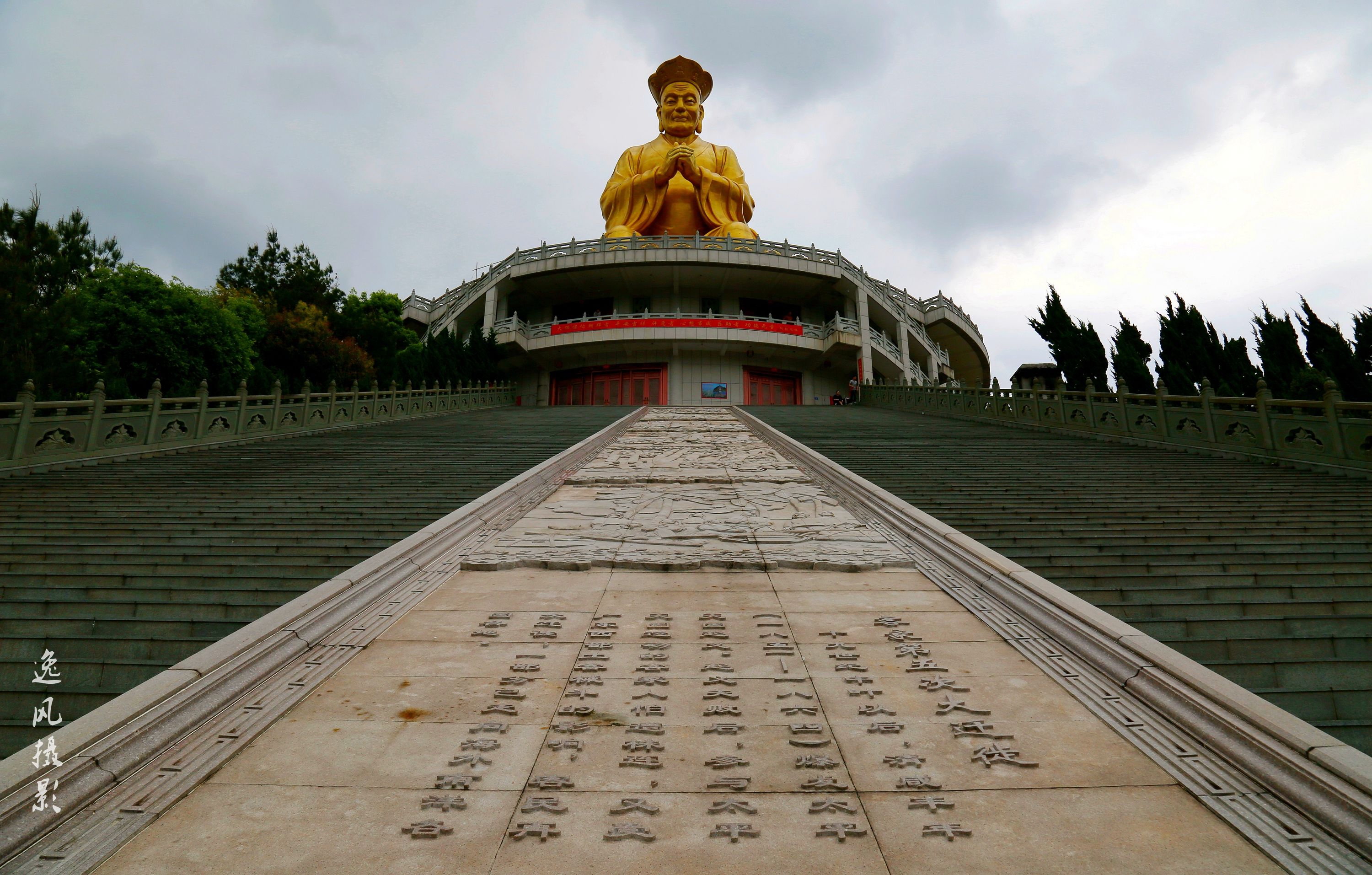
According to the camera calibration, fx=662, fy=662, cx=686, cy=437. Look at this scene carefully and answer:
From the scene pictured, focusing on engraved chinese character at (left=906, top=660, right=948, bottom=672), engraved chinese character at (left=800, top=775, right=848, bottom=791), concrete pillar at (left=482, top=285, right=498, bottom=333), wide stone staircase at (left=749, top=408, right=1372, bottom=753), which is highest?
concrete pillar at (left=482, top=285, right=498, bottom=333)

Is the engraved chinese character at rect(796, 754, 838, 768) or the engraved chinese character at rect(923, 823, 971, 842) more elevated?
the engraved chinese character at rect(796, 754, 838, 768)

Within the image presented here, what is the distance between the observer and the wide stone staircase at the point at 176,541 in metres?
3.45

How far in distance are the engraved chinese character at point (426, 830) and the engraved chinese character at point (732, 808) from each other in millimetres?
848

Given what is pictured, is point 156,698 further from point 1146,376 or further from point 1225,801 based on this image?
point 1146,376

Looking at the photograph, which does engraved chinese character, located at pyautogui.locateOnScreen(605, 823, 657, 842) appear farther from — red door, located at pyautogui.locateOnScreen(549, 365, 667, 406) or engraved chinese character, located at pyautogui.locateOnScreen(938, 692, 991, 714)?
red door, located at pyautogui.locateOnScreen(549, 365, 667, 406)

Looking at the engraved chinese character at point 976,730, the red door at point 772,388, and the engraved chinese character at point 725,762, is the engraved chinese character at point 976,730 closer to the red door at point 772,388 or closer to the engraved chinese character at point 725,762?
the engraved chinese character at point 725,762

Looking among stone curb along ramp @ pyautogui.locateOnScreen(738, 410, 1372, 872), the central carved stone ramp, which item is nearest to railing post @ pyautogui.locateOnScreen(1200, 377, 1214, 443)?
stone curb along ramp @ pyautogui.locateOnScreen(738, 410, 1372, 872)

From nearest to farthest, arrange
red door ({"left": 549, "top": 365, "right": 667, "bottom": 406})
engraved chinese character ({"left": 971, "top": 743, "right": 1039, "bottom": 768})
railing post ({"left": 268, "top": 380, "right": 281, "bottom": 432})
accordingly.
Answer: engraved chinese character ({"left": 971, "top": 743, "right": 1039, "bottom": 768})
railing post ({"left": 268, "top": 380, "right": 281, "bottom": 432})
red door ({"left": 549, "top": 365, "right": 667, "bottom": 406})

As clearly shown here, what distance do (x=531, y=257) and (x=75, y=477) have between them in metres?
21.8

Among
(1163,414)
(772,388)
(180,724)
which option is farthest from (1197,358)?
(180,724)

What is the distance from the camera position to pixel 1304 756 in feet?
7.36

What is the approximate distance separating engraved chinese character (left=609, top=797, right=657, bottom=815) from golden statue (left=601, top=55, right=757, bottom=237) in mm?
28464

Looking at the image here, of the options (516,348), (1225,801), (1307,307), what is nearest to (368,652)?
(1225,801)

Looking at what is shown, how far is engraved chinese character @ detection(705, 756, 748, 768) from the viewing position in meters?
2.46
